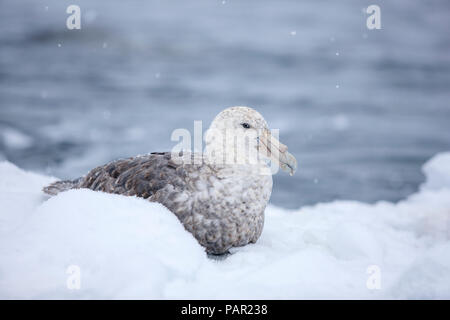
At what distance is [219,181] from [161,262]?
0.83 metres

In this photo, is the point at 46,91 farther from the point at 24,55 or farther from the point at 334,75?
the point at 334,75

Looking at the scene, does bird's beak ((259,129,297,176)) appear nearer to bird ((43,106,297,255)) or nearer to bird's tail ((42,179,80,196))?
bird ((43,106,297,255))

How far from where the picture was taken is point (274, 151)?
147 inches

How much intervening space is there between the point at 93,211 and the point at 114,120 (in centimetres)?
948

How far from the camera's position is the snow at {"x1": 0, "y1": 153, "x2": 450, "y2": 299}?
2.87m

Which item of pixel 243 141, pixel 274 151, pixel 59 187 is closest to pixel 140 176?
pixel 243 141

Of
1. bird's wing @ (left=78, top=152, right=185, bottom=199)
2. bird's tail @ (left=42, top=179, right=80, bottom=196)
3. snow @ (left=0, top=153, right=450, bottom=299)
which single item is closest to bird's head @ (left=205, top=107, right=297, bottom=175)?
bird's wing @ (left=78, top=152, right=185, bottom=199)

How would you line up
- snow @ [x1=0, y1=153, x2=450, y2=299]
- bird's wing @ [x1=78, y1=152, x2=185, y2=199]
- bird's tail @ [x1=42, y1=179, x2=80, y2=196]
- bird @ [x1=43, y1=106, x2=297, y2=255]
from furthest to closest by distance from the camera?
bird's tail @ [x1=42, y1=179, x2=80, y2=196] < bird's wing @ [x1=78, y1=152, x2=185, y2=199] < bird @ [x1=43, y1=106, x2=297, y2=255] < snow @ [x1=0, y1=153, x2=450, y2=299]

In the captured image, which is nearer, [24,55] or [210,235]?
[210,235]

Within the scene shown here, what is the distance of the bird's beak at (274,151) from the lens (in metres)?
3.74

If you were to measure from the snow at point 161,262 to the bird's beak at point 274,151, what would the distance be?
661mm

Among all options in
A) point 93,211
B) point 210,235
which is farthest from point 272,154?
point 93,211

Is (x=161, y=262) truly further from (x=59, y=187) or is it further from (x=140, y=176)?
(x=59, y=187)

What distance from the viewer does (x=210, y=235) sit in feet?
11.5
